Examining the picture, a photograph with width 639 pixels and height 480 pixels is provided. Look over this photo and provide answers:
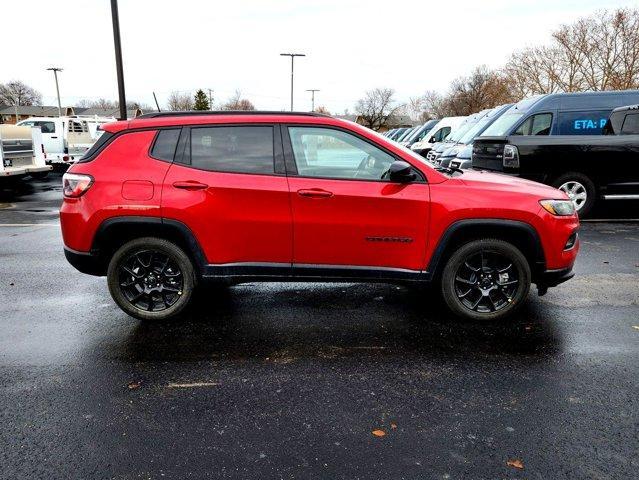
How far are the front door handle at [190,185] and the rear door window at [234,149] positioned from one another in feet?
0.52

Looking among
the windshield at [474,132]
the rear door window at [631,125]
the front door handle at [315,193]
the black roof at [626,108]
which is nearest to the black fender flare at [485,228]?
the front door handle at [315,193]

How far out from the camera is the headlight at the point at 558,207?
4.14 metres

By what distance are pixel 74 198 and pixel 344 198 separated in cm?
231

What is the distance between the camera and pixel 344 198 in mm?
4055

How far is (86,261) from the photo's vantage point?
425 centimetres

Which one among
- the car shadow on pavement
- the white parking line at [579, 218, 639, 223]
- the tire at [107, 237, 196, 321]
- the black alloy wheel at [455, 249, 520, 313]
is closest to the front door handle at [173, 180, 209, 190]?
the tire at [107, 237, 196, 321]

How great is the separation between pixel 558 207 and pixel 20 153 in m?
13.6

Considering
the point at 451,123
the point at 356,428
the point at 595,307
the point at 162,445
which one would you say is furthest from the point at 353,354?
the point at 451,123

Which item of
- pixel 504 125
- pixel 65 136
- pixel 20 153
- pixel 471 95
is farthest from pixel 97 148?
pixel 471 95

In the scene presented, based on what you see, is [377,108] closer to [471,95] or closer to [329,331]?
[471,95]

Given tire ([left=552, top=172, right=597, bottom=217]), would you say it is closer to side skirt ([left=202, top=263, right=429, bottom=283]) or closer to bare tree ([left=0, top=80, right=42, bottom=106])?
side skirt ([left=202, top=263, right=429, bottom=283])

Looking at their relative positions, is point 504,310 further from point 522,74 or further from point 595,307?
point 522,74

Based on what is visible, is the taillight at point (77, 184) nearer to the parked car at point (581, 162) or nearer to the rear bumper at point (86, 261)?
the rear bumper at point (86, 261)

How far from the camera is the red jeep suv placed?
161 inches
